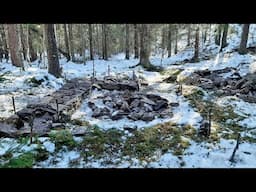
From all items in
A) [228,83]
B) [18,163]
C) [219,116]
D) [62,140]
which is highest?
[18,163]

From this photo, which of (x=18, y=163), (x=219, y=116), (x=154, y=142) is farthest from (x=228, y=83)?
(x=18, y=163)

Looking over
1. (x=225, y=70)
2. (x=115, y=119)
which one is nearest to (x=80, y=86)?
(x=115, y=119)

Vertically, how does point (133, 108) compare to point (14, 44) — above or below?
below

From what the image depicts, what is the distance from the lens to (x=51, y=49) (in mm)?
15195

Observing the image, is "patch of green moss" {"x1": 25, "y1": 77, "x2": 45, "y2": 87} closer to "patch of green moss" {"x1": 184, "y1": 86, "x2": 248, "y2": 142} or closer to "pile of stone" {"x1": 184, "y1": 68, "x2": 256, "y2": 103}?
"patch of green moss" {"x1": 184, "y1": 86, "x2": 248, "y2": 142}

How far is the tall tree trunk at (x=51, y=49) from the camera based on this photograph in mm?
15008

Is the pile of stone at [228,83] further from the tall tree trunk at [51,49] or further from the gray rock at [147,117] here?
the tall tree trunk at [51,49]

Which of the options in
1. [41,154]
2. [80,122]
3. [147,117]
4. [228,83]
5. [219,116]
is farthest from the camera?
[228,83]

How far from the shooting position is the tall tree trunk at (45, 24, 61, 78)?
15008 millimetres

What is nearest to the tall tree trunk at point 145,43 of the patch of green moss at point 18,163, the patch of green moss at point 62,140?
the patch of green moss at point 62,140

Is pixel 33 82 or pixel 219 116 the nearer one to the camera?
pixel 219 116

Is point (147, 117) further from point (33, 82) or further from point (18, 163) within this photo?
point (33, 82)

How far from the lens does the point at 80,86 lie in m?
14.2
